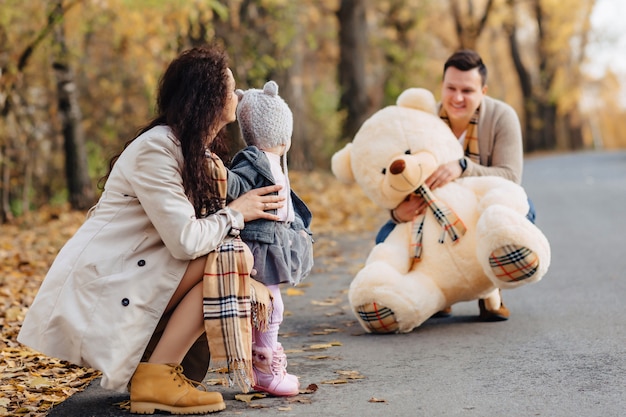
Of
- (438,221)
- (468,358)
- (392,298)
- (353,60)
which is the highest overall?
(353,60)

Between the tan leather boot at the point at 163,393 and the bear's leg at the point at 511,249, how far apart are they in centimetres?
213

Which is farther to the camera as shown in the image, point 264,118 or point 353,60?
point 353,60

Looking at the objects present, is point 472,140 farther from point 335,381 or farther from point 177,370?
point 177,370

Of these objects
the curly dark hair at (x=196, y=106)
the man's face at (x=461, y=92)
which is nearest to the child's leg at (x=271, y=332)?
the curly dark hair at (x=196, y=106)

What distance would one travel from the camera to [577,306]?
22.9 feet

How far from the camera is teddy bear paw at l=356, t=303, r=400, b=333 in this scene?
19.6 feet

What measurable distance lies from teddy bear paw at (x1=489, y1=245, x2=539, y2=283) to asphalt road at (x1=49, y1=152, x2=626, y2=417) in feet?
1.35

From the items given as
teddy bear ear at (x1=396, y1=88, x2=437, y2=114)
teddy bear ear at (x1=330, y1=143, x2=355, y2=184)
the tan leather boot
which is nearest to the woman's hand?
the tan leather boot

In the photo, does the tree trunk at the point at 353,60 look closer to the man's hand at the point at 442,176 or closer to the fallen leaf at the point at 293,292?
the fallen leaf at the point at 293,292

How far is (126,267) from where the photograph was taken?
428 centimetres

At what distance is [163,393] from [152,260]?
0.59 meters

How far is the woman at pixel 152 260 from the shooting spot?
4199 mm

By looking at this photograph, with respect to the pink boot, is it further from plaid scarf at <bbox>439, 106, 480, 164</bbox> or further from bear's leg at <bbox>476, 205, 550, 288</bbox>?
plaid scarf at <bbox>439, 106, 480, 164</bbox>

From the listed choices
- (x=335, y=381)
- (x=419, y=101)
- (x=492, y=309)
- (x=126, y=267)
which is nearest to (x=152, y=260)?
(x=126, y=267)
